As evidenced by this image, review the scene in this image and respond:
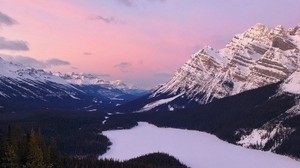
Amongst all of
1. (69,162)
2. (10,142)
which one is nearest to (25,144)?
(10,142)

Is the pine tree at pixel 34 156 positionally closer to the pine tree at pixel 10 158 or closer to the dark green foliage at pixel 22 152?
the dark green foliage at pixel 22 152

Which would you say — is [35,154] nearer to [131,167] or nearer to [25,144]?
[25,144]

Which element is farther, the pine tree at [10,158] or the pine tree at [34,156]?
the pine tree at [10,158]

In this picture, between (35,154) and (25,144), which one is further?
(25,144)

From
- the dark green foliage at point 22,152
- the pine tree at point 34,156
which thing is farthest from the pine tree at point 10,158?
the pine tree at point 34,156

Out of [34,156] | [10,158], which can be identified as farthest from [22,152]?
[34,156]

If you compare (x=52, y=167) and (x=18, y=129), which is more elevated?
(x=18, y=129)

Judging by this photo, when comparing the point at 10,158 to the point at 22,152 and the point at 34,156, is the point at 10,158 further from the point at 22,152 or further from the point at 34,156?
the point at 22,152

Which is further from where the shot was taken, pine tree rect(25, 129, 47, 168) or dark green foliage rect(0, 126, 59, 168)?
dark green foliage rect(0, 126, 59, 168)

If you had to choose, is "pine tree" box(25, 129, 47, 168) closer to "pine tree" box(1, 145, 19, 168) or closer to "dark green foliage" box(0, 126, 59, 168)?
"dark green foliage" box(0, 126, 59, 168)

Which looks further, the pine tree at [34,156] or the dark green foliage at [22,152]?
the dark green foliage at [22,152]

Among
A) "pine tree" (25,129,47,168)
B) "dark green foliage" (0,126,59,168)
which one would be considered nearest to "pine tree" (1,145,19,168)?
"dark green foliage" (0,126,59,168)
